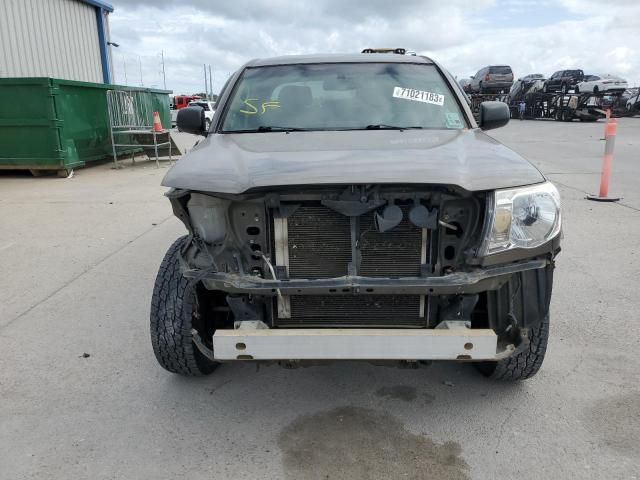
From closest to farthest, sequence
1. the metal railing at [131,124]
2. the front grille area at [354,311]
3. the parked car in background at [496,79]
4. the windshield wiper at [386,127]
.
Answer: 1. the front grille area at [354,311]
2. the windshield wiper at [386,127]
3. the metal railing at [131,124]
4. the parked car in background at [496,79]

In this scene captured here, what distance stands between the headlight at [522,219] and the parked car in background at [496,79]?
35.1m

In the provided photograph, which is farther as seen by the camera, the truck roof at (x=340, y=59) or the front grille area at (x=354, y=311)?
the truck roof at (x=340, y=59)

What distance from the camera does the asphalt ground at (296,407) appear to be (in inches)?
99.3

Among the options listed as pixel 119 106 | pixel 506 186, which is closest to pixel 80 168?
pixel 119 106

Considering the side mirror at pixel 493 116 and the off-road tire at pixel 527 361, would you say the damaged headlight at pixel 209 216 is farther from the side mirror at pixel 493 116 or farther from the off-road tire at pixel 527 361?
the side mirror at pixel 493 116

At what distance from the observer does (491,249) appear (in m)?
2.43

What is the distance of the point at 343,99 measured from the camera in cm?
374

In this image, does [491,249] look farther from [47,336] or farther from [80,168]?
[80,168]

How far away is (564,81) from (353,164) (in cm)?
3109

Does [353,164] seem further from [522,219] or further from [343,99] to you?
[343,99]

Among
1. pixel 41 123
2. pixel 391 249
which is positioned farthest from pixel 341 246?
pixel 41 123

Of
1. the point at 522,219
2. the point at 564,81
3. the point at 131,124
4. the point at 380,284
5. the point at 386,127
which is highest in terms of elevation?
the point at 564,81

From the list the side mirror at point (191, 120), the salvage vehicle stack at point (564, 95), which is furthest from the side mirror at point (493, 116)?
the salvage vehicle stack at point (564, 95)

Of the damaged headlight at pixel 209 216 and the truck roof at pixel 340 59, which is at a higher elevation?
the truck roof at pixel 340 59
